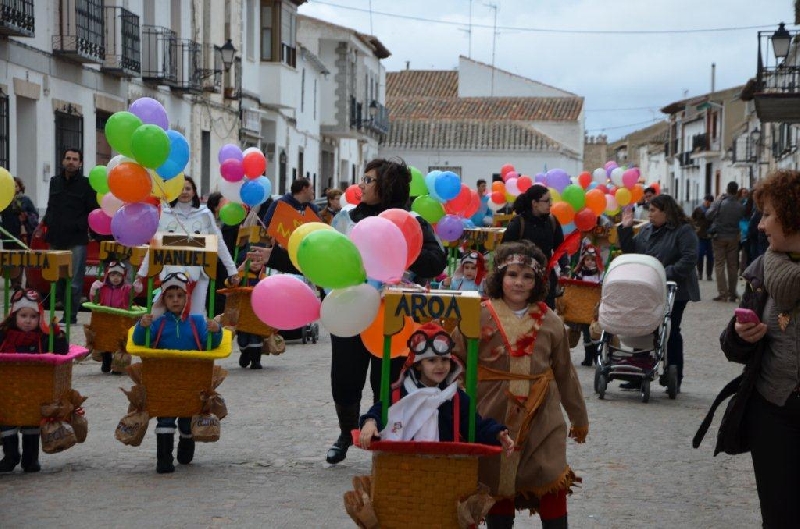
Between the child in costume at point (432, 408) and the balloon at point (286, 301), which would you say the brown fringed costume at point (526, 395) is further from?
the balloon at point (286, 301)

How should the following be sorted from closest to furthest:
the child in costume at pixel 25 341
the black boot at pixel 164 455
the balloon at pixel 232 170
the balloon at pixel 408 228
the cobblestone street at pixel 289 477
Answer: the balloon at pixel 408 228, the cobblestone street at pixel 289 477, the child in costume at pixel 25 341, the black boot at pixel 164 455, the balloon at pixel 232 170

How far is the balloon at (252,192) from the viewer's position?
1327 centimetres

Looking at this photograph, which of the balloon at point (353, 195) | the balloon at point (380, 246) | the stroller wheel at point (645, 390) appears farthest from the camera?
the balloon at point (353, 195)

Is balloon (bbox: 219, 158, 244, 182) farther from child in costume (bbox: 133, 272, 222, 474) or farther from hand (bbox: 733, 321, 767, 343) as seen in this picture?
hand (bbox: 733, 321, 767, 343)

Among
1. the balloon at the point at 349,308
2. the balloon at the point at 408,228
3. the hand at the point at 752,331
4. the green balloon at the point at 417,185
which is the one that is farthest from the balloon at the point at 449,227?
the hand at the point at 752,331

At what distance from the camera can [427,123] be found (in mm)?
71500

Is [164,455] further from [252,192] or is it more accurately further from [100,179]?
[252,192]

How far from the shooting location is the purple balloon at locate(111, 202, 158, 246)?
9000 mm

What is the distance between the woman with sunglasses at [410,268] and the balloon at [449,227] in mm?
4966

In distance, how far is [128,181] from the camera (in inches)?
350

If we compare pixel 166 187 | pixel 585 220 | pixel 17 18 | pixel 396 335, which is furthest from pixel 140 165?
pixel 17 18

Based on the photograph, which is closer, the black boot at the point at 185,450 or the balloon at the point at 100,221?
the black boot at the point at 185,450

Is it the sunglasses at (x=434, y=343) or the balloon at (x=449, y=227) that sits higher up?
the balloon at (x=449, y=227)

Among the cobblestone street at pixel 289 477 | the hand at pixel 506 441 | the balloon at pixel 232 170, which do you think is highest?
the balloon at pixel 232 170
